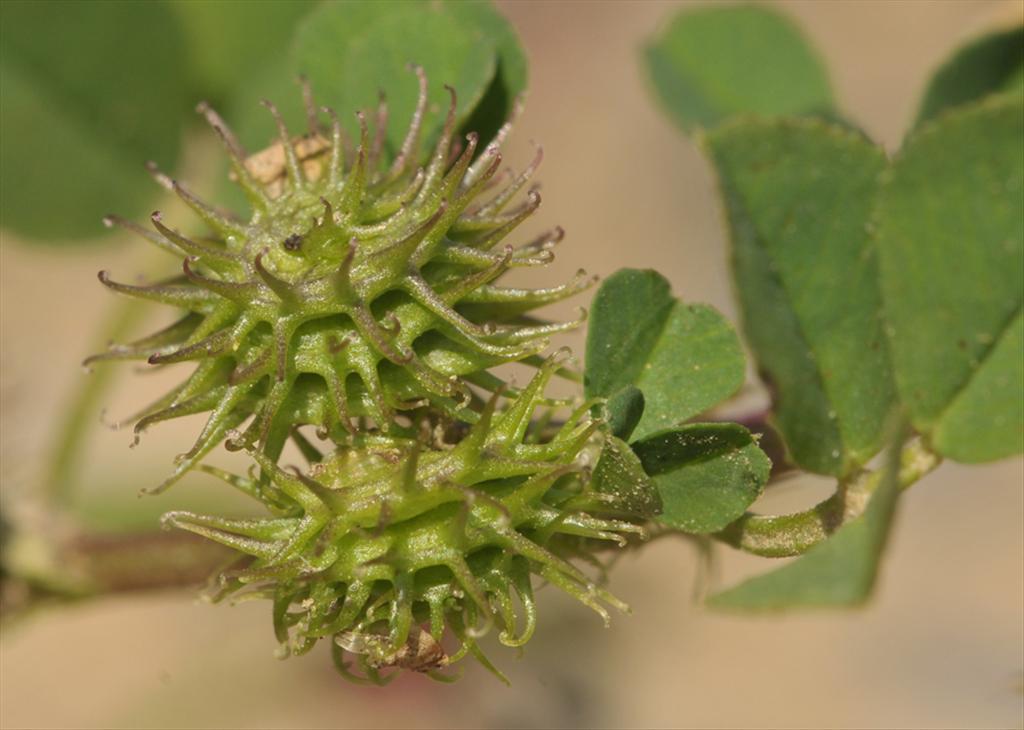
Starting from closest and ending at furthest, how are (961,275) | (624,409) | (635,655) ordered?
(624,409), (961,275), (635,655)

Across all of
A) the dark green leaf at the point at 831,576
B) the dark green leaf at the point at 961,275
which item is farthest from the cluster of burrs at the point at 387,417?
the dark green leaf at the point at 961,275

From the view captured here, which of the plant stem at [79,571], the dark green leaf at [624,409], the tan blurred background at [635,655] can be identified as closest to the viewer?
the dark green leaf at [624,409]

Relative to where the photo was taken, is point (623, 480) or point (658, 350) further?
point (658, 350)

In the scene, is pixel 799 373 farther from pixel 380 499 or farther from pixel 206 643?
pixel 206 643

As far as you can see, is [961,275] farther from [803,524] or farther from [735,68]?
[735,68]

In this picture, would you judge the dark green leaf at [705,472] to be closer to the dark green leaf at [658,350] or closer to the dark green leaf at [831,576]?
the dark green leaf at [658,350]

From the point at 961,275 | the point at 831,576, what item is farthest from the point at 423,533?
the point at 961,275
